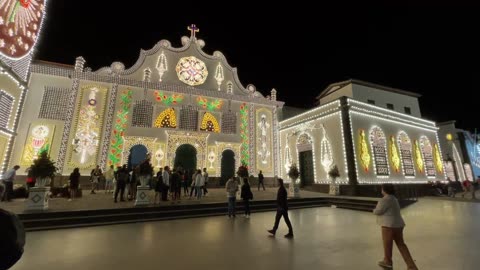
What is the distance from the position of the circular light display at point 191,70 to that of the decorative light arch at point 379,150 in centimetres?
1460

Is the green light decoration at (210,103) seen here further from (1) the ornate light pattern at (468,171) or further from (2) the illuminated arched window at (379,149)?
(1) the ornate light pattern at (468,171)

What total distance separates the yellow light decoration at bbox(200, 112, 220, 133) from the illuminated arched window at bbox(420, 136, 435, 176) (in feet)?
60.0

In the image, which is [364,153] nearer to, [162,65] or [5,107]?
[162,65]

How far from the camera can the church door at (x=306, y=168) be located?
16.8 meters

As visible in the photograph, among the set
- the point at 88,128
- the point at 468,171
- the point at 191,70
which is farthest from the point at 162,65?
the point at 468,171

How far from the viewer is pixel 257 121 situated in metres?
20.1

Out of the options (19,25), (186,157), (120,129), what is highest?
(19,25)

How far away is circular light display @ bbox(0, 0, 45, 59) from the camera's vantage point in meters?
10.9

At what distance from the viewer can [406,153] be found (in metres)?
17.3

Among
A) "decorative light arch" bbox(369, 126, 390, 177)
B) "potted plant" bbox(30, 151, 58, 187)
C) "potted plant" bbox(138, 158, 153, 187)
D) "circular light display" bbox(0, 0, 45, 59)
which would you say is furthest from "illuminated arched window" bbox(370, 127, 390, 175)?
"circular light display" bbox(0, 0, 45, 59)

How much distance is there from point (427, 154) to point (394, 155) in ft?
19.0

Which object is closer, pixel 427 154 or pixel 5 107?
pixel 5 107

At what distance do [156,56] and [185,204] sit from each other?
Result: 551 inches

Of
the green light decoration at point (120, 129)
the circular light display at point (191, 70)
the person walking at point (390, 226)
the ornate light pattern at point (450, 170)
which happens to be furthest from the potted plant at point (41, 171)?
the ornate light pattern at point (450, 170)
